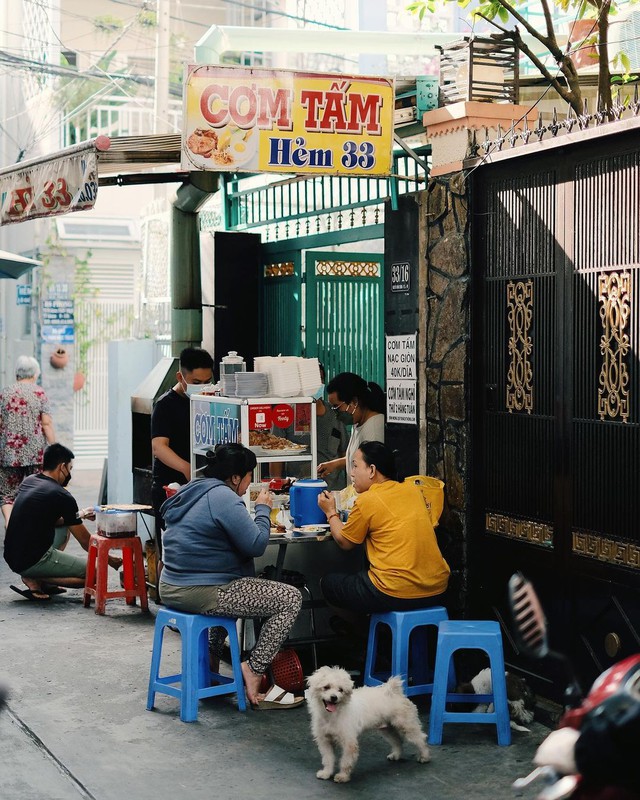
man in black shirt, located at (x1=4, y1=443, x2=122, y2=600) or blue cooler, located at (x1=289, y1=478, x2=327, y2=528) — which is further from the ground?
blue cooler, located at (x1=289, y1=478, x2=327, y2=528)

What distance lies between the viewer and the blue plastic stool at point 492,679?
20.4 feet

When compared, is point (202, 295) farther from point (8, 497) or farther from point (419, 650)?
point (419, 650)

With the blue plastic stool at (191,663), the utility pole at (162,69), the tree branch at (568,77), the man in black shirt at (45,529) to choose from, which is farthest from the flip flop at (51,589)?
the utility pole at (162,69)

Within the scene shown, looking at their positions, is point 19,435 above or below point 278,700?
above

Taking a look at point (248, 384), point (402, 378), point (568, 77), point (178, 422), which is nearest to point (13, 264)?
point (178, 422)

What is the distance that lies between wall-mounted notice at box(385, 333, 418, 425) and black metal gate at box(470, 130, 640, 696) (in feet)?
2.05

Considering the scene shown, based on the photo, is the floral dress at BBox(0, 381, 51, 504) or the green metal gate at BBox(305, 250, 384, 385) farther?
the floral dress at BBox(0, 381, 51, 504)

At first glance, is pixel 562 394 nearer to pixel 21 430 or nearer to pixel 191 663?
pixel 191 663

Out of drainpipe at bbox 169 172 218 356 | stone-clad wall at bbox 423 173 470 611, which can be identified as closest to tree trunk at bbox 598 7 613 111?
stone-clad wall at bbox 423 173 470 611

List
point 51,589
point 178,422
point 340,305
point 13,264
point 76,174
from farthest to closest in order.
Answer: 1. point 13,264
2. point 340,305
3. point 51,589
4. point 178,422
5. point 76,174

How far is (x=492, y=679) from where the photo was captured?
6262 millimetres

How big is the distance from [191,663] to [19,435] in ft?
21.4

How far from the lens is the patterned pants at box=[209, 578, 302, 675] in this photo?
22.0 ft

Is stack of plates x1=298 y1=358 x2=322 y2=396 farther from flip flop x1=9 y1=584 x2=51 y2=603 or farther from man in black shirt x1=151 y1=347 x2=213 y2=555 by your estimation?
flip flop x1=9 y1=584 x2=51 y2=603
